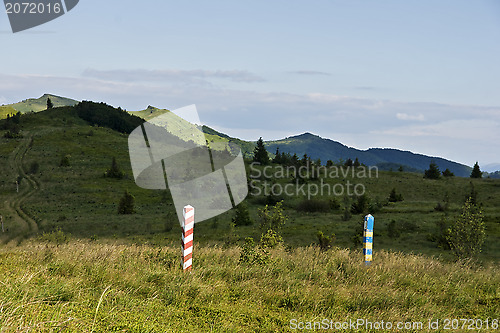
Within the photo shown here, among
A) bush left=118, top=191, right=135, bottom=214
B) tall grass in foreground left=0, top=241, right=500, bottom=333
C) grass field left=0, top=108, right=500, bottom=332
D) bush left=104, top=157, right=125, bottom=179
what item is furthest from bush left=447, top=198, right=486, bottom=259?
bush left=104, top=157, right=125, bottom=179

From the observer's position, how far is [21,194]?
52.1 meters

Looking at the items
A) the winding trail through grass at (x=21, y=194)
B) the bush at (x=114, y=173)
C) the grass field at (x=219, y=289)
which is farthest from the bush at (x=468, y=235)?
the bush at (x=114, y=173)

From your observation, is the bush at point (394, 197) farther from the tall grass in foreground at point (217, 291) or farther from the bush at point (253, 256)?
the bush at point (253, 256)

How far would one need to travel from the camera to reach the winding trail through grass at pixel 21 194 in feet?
115

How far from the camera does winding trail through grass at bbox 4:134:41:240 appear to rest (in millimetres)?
34912

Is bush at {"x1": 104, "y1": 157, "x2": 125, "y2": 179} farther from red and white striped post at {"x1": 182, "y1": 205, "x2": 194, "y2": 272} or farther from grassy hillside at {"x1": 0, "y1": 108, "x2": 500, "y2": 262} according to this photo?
red and white striped post at {"x1": 182, "y1": 205, "x2": 194, "y2": 272}

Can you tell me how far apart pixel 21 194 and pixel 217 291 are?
179 ft

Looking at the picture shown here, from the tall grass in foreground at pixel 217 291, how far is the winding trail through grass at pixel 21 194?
2353cm

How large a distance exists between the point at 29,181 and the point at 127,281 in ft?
201

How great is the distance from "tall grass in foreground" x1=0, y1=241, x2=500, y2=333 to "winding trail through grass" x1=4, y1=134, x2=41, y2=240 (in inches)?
→ 926

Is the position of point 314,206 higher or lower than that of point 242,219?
higher

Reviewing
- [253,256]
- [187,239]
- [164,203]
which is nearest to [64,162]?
[164,203]

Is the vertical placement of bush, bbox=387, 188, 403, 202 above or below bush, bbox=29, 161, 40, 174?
below

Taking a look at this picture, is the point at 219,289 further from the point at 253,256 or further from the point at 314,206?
the point at 314,206
